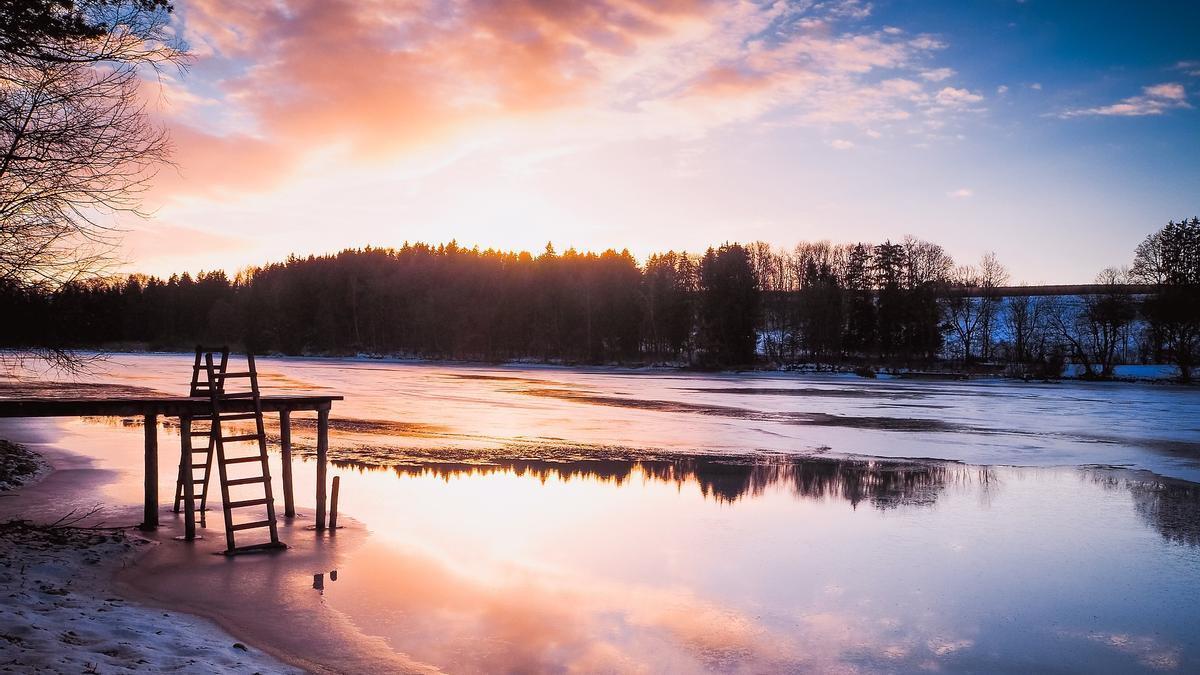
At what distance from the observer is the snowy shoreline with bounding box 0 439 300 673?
20.7ft

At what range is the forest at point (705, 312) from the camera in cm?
7781

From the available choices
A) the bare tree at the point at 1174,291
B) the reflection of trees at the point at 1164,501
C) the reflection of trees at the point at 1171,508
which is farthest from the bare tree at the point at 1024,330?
the reflection of trees at the point at 1171,508

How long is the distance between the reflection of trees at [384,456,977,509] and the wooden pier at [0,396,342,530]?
5.00m

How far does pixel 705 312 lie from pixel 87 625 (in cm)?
7494

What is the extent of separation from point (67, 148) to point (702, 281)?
242ft

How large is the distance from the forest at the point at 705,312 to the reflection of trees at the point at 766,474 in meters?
51.1

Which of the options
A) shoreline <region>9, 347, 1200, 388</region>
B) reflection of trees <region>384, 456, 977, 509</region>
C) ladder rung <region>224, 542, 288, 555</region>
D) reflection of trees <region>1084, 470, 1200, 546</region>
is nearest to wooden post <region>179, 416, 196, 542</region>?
ladder rung <region>224, 542, 288, 555</region>

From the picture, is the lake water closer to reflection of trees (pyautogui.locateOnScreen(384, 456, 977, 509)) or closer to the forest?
reflection of trees (pyautogui.locateOnScreen(384, 456, 977, 509))

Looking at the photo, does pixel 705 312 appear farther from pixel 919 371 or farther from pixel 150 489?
pixel 150 489

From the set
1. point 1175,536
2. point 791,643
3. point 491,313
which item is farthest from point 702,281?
point 791,643

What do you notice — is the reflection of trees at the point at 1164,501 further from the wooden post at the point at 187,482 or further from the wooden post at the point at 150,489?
the wooden post at the point at 150,489

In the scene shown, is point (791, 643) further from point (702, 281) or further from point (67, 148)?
point (702, 281)

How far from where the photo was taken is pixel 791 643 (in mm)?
8398

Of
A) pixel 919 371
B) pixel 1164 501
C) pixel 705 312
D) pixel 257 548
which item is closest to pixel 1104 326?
pixel 919 371
